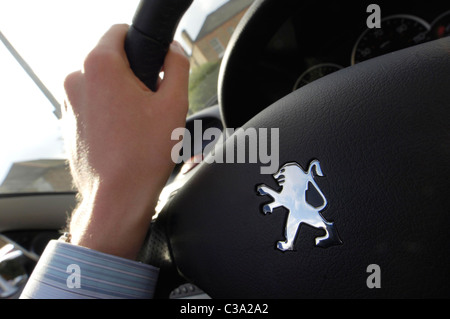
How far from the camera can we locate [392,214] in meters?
0.44

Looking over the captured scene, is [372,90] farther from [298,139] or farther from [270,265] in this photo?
[270,265]

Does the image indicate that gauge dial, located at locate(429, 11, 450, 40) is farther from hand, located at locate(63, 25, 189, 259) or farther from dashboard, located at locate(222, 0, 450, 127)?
hand, located at locate(63, 25, 189, 259)

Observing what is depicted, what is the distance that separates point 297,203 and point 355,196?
0.10 metres

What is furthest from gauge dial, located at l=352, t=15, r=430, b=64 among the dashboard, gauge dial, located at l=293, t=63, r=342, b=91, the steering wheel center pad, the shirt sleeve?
the shirt sleeve

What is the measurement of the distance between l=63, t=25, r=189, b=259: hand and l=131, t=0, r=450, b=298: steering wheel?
13 cm

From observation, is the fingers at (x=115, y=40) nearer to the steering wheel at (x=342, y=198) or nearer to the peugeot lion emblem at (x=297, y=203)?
the steering wheel at (x=342, y=198)

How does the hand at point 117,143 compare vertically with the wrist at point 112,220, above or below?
above

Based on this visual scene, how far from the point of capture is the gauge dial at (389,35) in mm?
1239

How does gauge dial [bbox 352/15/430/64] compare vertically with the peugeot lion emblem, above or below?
above

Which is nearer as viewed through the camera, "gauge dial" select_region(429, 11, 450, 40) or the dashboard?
the dashboard

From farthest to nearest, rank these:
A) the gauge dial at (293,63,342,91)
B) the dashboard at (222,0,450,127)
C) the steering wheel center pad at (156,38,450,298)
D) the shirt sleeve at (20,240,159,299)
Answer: the gauge dial at (293,63,342,91) → the dashboard at (222,0,450,127) → the shirt sleeve at (20,240,159,299) → the steering wheel center pad at (156,38,450,298)

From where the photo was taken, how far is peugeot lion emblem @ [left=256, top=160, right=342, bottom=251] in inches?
19.1

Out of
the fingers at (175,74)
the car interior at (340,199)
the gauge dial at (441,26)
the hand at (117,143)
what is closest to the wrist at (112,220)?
the hand at (117,143)
